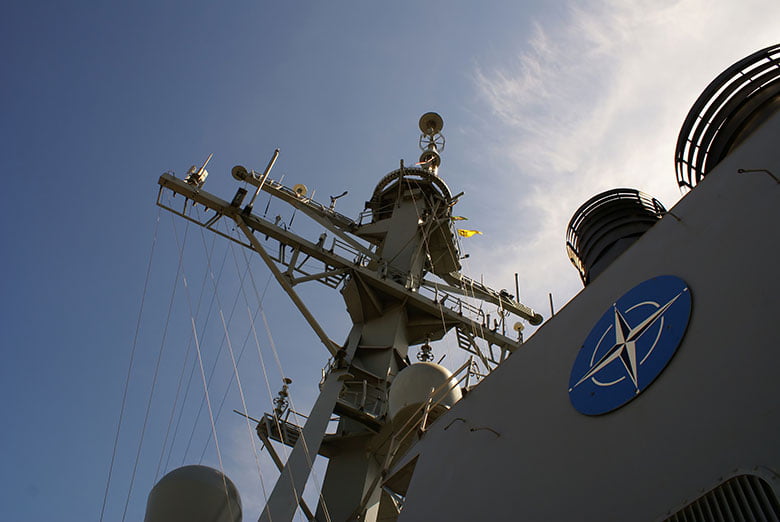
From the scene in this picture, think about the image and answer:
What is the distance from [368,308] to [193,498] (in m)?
6.75

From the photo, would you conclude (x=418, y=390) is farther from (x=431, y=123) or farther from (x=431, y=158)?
(x=431, y=123)

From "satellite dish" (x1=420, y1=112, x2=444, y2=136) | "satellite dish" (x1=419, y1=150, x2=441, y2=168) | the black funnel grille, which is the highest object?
"satellite dish" (x1=420, y1=112, x2=444, y2=136)

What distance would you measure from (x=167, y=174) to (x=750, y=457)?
41.1 ft

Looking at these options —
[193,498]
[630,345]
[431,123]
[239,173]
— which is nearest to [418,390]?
[193,498]

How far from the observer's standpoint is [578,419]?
3695 mm

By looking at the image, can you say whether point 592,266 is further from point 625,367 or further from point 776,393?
point 776,393

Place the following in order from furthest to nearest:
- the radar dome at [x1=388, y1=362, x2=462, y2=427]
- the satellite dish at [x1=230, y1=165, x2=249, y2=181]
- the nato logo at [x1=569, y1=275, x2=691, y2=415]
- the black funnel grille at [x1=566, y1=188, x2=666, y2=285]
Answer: the satellite dish at [x1=230, y1=165, x2=249, y2=181] < the radar dome at [x1=388, y1=362, x2=462, y2=427] < the black funnel grille at [x1=566, y1=188, x2=666, y2=285] < the nato logo at [x1=569, y1=275, x2=691, y2=415]

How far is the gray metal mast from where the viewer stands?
32.7 ft

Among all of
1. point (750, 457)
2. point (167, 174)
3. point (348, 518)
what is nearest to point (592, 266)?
point (750, 457)

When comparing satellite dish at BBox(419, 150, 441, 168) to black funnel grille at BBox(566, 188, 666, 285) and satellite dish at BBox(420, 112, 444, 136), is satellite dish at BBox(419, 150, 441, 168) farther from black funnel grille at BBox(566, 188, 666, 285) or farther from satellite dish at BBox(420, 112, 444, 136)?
black funnel grille at BBox(566, 188, 666, 285)

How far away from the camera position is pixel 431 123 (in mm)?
18562

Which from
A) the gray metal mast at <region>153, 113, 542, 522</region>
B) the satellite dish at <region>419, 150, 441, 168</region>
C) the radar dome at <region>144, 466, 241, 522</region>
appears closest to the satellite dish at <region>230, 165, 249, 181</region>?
the gray metal mast at <region>153, 113, 542, 522</region>

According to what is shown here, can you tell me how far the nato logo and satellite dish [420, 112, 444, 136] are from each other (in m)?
15.0

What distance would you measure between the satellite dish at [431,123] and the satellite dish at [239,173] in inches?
252
